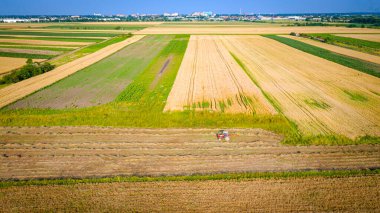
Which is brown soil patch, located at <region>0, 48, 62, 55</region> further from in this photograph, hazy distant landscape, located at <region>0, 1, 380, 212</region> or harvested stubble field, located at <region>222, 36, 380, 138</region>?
harvested stubble field, located at <region>222, 36, 380, 138</region>

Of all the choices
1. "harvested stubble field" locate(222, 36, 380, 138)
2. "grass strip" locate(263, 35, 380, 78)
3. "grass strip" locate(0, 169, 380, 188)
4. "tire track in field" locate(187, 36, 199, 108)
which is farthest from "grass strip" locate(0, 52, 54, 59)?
"grass strip" locate(263, 35, 380, 78)

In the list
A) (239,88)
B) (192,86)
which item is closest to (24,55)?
(192,86)

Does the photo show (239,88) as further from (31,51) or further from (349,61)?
(31,51)

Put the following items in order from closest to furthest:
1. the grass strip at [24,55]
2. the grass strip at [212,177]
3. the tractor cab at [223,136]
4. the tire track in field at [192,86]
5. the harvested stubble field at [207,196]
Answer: the harvested stubble field at [207,196]
the grass strip at [212,177]
the tractor cab at [223,136]
the tire track in field at [192,86]
the grass strip at [24,55]

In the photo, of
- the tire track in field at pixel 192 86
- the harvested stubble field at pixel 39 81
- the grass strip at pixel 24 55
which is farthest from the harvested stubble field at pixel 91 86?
the grass strip at pixel 24 55

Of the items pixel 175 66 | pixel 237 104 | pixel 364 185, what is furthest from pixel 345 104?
pixel 175 66

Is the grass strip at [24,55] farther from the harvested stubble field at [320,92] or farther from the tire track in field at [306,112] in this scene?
the tire track in field at [306,112]

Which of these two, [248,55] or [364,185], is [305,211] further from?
[248,55]
